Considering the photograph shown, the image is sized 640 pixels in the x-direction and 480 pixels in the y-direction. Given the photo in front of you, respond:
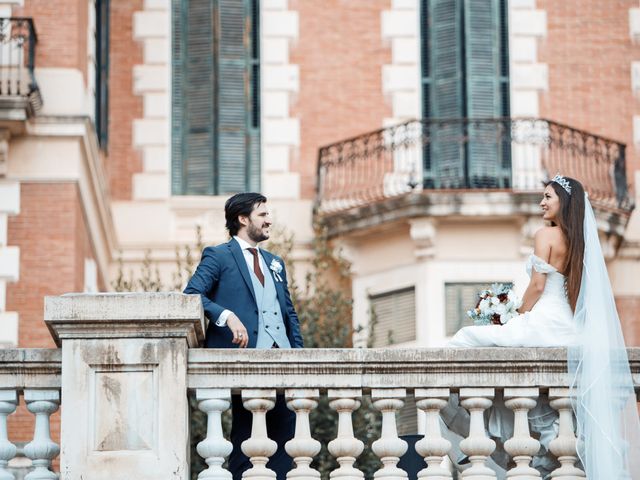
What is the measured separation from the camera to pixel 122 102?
86.5 feet

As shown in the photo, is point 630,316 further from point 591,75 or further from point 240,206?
point 240,206

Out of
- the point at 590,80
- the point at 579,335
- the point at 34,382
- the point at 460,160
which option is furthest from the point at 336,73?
the point at 34,382

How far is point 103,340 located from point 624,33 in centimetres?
1692

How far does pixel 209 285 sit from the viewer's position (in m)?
12.4

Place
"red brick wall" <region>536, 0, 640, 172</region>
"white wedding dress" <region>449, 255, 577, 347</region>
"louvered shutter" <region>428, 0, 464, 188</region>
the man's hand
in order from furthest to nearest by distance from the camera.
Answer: "red brick wall" <region>536, 0, 640, 172</region>
"louvered shutter" <region>428, 0, 464, 188</region>
"white wedding dress" <region>449, 255, 577, 347</region>
the man's hand

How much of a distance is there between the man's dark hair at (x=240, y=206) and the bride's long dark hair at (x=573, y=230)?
6.03ft

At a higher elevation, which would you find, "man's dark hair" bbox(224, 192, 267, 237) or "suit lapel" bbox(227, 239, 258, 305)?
"man's dark hair" bbox(224, 192, 267, 237)

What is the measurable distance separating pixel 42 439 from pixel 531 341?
2904 millimetres

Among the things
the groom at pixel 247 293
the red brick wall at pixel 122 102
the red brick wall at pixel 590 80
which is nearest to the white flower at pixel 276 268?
the groom at pixel 247 293

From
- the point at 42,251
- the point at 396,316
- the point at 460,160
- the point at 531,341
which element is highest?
the point at 460,160

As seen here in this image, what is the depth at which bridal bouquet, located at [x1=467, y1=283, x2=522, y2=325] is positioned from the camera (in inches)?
491

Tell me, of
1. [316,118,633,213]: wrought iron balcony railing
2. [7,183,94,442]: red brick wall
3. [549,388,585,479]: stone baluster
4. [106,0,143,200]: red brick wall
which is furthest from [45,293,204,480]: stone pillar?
[106,0,143,200]: red brick wall

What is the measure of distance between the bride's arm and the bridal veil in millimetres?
476

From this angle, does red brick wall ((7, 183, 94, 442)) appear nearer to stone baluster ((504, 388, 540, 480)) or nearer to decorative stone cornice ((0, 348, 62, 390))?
decorative stone cornice ((0, 348, 62, 390))
